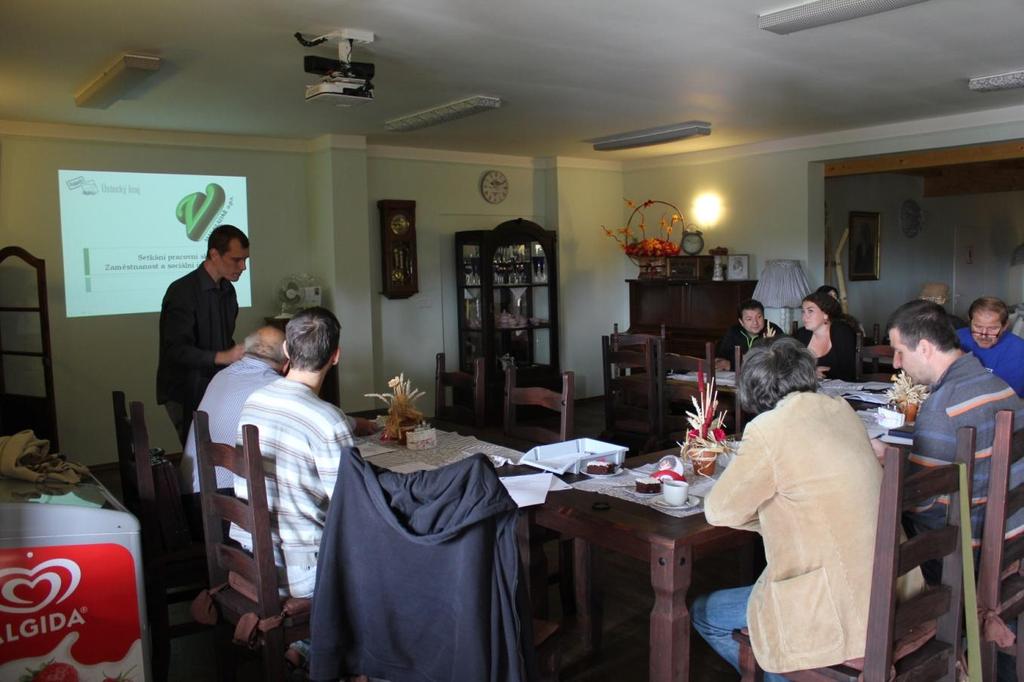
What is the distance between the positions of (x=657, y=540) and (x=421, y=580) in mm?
655

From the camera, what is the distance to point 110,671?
2350mm

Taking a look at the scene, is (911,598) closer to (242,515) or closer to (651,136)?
(242,515)

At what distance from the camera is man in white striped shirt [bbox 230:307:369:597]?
89.8 inches

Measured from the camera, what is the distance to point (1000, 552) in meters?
2.23

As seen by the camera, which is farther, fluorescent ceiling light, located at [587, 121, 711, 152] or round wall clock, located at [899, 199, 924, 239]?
round wall clock, located at [899, 199, 924, 239]

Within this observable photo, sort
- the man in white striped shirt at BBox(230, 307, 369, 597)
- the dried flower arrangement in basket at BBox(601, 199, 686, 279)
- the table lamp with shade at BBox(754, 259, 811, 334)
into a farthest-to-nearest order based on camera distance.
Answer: the dried flower arrangement in basket at BBox(601, 199, 686, 279) → the table lamp with shade at BBox(754, 259, 811, 334) → the man in white striped shirt at BBox(230, 307, 369, 597)

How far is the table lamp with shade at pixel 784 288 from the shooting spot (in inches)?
276

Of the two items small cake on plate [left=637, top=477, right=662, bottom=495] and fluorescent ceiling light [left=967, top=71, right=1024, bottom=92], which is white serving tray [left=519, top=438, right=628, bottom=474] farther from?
fluorescent ceiling light [left=967, top=71, right=1024, bottom=92]

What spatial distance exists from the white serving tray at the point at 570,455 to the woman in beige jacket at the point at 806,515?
2.60 feet

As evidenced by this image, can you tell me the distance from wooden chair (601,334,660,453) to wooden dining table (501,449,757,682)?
7.02 feet

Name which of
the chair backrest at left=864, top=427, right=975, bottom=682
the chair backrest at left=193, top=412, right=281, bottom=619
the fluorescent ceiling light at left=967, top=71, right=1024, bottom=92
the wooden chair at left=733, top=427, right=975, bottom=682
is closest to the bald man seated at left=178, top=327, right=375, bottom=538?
the chair backrest at left=193, top=412, right=281, bottom=619

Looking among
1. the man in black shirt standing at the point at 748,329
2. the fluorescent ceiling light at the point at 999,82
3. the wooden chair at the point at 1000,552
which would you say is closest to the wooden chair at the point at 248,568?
the wooden chair at the point at 1000,552

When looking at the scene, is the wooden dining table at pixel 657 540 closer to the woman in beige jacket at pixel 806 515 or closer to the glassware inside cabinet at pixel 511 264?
the woman in beige jacket at pixel 806 515

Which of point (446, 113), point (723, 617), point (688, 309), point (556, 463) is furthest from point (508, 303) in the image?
point (723, 617)
